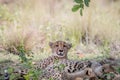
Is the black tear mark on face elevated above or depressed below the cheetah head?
below

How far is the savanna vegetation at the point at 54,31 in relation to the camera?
10.6m

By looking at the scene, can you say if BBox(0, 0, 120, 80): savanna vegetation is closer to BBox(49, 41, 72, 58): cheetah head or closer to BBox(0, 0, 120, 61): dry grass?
BBox(0, 0, 120, 61): dry grass

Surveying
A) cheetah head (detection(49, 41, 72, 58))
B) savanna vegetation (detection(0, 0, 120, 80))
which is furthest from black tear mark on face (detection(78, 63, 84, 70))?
savanna vegetation (detection(0, 0, 120, 80))

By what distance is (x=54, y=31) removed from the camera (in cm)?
1269

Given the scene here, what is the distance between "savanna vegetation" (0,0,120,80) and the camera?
34.8 ft

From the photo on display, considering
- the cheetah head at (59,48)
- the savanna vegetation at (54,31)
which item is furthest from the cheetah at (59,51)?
the savanna vegetation at (54,31)

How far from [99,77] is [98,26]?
19.2ft

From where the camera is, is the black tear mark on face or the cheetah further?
the cheetah

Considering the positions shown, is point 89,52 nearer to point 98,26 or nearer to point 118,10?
point 98,26

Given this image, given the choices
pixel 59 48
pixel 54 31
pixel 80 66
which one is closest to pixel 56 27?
pixel 54 31

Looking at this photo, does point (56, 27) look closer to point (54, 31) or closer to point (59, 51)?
point (54, 31)

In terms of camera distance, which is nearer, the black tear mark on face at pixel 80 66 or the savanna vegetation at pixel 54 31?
the black tear mark on face at pixel 80 66

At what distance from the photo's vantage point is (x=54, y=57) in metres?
8.68

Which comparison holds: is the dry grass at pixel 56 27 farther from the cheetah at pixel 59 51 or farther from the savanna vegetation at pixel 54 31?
the cheetah at pixel 59 51
